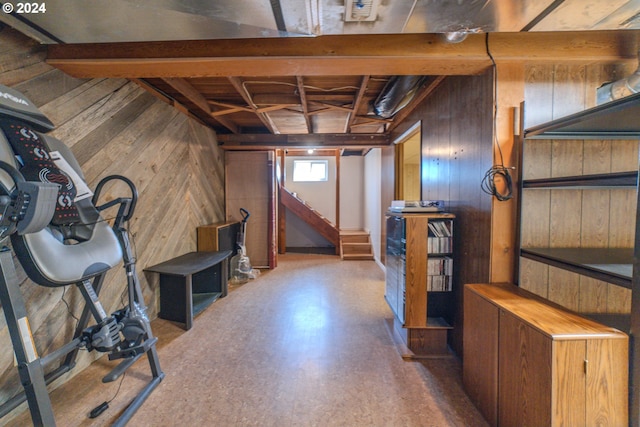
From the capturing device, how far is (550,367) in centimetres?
109

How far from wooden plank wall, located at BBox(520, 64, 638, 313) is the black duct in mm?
982

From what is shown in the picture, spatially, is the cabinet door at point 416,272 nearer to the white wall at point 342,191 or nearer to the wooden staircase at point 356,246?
the wooden staircase at point 356,246

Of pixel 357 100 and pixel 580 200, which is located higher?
pixel 357 100

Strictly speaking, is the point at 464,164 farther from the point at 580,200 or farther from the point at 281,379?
the point at 281,379

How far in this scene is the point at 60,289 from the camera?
1790 millimetres

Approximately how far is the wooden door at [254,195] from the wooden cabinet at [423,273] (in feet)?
9.81

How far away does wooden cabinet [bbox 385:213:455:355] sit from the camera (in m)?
2.08

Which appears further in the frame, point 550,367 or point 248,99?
point 248,99

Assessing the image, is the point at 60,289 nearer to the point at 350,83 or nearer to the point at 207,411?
the point at 207,411

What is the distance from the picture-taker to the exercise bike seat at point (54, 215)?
1.23 m

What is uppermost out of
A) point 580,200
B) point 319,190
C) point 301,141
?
point 301,141

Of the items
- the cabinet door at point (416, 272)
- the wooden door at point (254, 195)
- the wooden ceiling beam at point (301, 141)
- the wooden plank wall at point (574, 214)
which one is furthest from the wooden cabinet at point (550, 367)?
the wooden door at point (254, 195)

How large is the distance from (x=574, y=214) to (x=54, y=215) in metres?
3.28

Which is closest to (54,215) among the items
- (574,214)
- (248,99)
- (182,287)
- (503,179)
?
(182,287)
